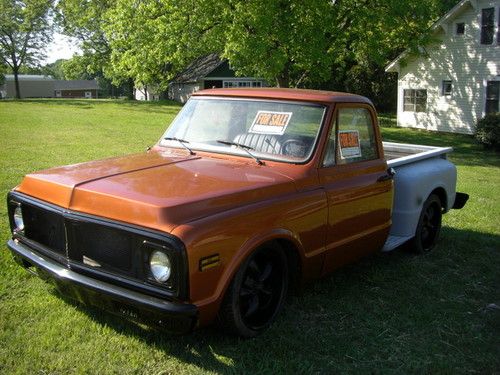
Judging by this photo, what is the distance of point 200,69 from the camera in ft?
154

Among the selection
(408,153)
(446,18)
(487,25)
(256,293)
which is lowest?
(256,293)

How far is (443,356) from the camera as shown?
372 centimetres

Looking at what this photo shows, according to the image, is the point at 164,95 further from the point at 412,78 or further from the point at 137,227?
the point at 137,227

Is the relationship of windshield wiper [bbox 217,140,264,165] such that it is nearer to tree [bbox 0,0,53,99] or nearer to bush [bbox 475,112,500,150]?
bush [bbox 475,112,500,150]

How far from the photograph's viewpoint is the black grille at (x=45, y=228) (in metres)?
3.48

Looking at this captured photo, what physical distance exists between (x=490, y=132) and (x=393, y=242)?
16.5 m

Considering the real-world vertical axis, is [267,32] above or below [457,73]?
above

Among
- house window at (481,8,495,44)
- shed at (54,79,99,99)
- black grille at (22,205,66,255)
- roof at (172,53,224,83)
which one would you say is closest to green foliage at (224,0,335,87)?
house window at (481,8,495,44)

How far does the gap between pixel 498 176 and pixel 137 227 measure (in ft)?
41.0

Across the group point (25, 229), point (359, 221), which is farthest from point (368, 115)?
point (25, 229)

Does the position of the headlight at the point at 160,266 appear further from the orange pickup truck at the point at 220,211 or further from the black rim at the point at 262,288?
the black rim at the point at 262,288

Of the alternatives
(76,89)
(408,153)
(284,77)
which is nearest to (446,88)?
(284,77)

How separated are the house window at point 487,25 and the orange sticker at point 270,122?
71.6ft

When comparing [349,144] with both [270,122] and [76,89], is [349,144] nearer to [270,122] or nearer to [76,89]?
[270,122]
